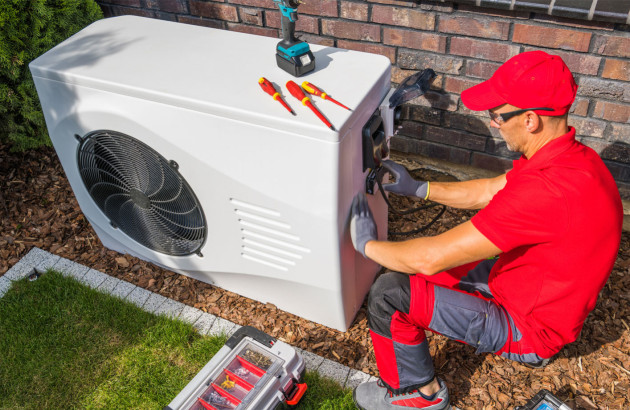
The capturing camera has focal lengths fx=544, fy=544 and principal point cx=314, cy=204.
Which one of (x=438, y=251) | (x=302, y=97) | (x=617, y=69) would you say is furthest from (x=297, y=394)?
(x=617, y=69)

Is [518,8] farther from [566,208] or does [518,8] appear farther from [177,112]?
[177,112]

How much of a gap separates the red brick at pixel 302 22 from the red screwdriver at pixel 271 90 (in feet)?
3.45

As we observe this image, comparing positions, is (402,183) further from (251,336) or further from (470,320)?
(251,336)

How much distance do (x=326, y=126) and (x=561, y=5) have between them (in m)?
1.22

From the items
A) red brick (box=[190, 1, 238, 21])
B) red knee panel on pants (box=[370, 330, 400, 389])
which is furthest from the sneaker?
red brick (box=[190, 1, 238, 21])

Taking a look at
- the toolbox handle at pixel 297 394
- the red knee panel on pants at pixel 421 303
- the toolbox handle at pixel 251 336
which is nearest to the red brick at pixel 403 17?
the red knee panel on pants at pixel 421 303

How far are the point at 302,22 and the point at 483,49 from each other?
0.92 m

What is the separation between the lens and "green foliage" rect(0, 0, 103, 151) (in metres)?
2.61

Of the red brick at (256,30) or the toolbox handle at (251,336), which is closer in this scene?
the toolbox handle at (251,336)

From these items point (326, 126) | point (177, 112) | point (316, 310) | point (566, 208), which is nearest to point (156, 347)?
point (316, 310)

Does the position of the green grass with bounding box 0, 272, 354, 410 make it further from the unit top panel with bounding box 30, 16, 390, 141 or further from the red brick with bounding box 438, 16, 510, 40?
the red brick with bounding box 438, 16, 510, 40

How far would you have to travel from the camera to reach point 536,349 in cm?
175

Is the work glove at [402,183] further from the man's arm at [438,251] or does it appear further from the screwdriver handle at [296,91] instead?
the screwdriver handle at [296,91]

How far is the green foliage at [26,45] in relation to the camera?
2613 millimetres
